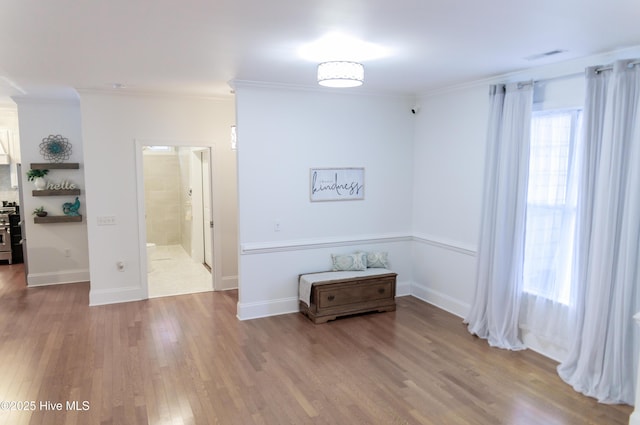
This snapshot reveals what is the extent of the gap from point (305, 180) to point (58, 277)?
4.11m

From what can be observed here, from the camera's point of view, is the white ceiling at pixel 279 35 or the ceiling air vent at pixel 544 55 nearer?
the white ceiling at pixel 279 35

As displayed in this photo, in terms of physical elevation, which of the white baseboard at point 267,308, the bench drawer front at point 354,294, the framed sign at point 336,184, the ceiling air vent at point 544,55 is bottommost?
the white baseboard at point 267,308

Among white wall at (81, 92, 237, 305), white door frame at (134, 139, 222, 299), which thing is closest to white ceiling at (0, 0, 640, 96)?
white wall at (81, 92, 237, 305)

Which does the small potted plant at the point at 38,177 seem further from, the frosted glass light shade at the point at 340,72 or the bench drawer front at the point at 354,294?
the frosted glass light shade at the point at 340,72

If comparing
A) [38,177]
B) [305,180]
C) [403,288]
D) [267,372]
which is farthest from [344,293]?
[38,177]

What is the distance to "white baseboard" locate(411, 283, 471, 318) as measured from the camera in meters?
5.06

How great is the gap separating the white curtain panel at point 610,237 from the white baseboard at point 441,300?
1569mm

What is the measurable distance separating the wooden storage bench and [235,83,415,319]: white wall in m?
0.29

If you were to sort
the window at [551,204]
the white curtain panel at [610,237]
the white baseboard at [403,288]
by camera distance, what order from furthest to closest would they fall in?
the white baseboard at [403,288]
the window at [551,204]
the white curtain panel at [610,237]

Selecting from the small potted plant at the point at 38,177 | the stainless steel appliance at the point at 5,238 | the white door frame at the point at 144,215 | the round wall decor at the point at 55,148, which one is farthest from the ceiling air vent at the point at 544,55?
the stainless steel appliance at the point at 5,238

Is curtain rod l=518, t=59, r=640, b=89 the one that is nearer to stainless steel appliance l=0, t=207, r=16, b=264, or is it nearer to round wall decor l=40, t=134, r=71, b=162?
round wall decor l=40, t=134, r=71, b=162

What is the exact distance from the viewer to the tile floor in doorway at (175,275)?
242 inches

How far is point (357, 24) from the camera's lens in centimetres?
270

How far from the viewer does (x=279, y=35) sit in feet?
9.68
